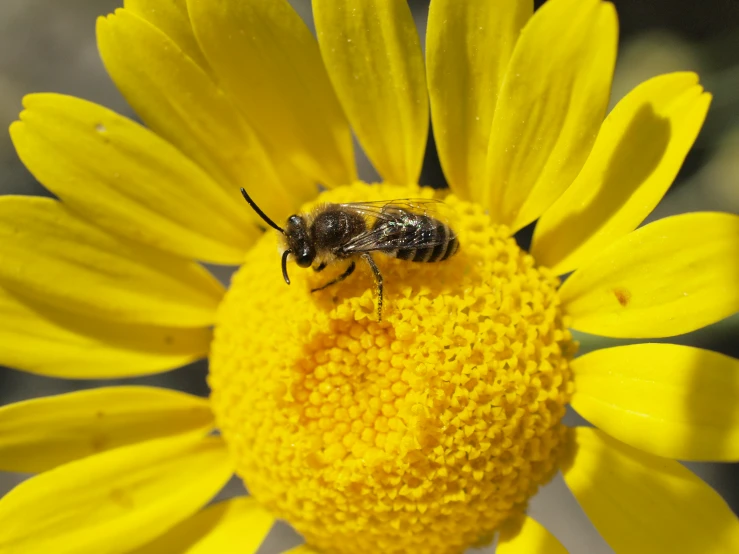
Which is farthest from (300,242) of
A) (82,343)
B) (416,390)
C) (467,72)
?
(82,343)

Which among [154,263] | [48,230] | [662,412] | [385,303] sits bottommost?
[662,412]

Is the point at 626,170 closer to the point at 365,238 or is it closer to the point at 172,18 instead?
the point at 365,238

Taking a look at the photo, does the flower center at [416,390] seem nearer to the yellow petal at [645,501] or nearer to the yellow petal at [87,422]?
the yellow petal at [645,501]

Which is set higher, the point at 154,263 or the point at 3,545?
the point at 154,263

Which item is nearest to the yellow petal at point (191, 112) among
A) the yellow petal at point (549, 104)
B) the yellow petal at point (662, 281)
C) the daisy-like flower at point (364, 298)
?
the daisy-like flower at point (364, 298)

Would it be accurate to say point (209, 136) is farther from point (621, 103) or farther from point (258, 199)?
point (621, 103)

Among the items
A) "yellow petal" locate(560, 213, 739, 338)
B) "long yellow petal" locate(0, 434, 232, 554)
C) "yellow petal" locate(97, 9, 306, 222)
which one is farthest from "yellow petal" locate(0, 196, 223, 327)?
"yellow petal" locate(560, 213, 739, 338)

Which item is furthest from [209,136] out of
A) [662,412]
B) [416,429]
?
[662,412]

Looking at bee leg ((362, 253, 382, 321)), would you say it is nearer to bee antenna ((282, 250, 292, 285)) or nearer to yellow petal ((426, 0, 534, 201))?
bee antenna ((282, 250, 292, 285))
